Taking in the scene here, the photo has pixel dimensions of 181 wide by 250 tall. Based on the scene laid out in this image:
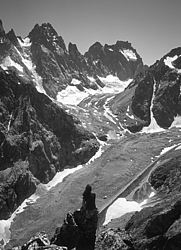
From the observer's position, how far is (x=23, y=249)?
4656 cm

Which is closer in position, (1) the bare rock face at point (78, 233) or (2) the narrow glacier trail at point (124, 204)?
(1) the bare rock face at point (78, 233)

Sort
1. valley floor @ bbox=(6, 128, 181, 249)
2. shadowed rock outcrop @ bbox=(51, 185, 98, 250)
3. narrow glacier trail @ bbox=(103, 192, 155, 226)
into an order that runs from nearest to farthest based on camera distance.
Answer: shadowed rock outcrop @ bbox=(51, 185, 98, 250), narrow glacier trail @ bbox=(103, 192, 155, 226), valley floor @ bbox=(6, 128, 181, 249)

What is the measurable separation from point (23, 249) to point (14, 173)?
6072 inches

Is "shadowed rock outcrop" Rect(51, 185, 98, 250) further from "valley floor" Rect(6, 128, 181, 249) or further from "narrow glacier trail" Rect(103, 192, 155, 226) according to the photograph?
"valley floor" Rect(6, 128, 181, 249)

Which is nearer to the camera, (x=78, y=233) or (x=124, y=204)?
(x=78, y=233)

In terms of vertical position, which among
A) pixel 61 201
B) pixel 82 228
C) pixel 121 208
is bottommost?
pixel 121 208

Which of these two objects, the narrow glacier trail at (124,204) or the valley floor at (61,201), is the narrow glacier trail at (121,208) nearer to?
the narrow glacier trail at (124,204)

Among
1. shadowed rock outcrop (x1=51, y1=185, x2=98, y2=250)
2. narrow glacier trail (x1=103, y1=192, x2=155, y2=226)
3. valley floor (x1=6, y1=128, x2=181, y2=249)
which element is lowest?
narrow glacier trail (x1=103, y1=192, x2=155, y2=226)

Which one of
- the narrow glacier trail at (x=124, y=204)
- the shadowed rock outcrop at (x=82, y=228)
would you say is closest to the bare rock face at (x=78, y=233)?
the shadowed rock outcrop at (x=82, y=228)

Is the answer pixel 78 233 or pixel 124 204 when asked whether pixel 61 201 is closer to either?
pixel 124 204

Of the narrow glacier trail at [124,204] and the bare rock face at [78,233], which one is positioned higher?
the bare rock face at [78,233]

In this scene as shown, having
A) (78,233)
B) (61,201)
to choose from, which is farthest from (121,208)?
(78,233)

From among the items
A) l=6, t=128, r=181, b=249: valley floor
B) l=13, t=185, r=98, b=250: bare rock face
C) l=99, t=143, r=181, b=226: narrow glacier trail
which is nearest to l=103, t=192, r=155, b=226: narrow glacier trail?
l=99, t=143, r=181, b=226: narrow glacier trail

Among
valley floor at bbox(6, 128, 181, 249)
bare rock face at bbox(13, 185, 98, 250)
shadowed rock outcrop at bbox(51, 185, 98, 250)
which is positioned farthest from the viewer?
valley floor at bbox(6, 128, 181, 249)
